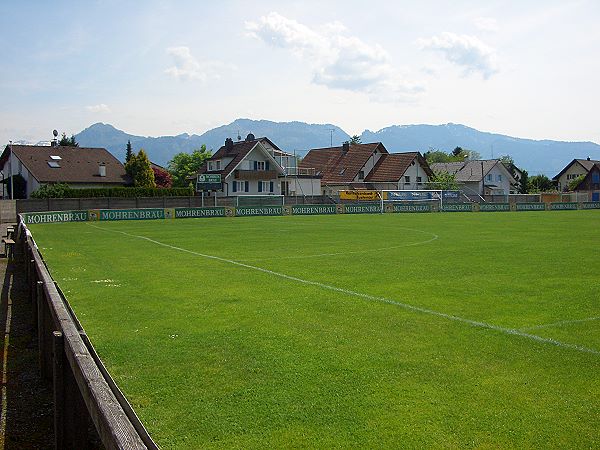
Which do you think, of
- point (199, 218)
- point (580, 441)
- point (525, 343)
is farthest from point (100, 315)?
point (199, 218)

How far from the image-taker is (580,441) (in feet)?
17.8

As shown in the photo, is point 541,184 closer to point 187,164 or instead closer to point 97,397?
point 187,164

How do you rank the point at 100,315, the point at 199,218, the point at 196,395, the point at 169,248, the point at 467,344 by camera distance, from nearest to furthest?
the point at 196,395
the point at 467,344
the point at 100,315
the point at 169,248
the point at 199,218

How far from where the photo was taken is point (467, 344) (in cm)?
872

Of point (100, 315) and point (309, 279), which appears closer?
point (100, 315)

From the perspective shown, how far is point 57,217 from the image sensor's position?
43.8m

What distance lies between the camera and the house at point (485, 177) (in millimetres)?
95481

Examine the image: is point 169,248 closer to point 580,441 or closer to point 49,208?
point 580,441

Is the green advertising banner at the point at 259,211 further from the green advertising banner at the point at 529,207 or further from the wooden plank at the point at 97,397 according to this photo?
the wooden plank at the point at 97,397

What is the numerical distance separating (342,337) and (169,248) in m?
15.7

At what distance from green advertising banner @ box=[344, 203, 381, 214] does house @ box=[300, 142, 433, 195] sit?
75.5 feet

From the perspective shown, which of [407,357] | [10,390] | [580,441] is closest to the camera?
[580,441]

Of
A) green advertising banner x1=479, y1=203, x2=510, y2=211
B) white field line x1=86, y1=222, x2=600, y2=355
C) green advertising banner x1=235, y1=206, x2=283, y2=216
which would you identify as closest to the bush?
green advertising banner x1=235, y1=206, x2=283, y2=216

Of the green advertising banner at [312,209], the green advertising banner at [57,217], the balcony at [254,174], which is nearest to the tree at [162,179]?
the balcony at [254,174]
